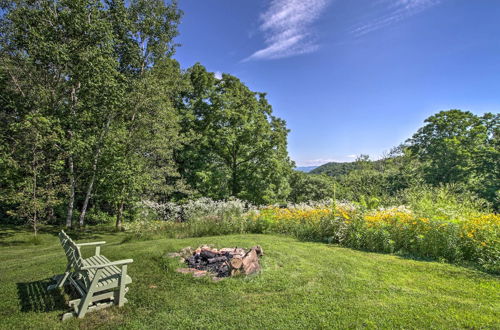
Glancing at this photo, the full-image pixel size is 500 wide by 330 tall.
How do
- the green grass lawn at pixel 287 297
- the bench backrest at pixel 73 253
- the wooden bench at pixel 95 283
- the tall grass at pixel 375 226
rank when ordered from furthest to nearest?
the tall grass at pixel 375 226
the bench backrest at pixel 73 253
the wooden bench at pixel 95 283
the green grass lawn at pixel 287 297

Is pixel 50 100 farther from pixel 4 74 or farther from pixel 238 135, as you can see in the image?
pixel 238 135

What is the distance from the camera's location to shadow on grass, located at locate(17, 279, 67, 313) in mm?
3242

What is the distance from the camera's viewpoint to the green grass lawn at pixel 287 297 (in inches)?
113

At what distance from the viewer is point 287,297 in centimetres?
344

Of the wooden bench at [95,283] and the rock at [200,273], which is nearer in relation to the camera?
the wooden bench at [95,283]

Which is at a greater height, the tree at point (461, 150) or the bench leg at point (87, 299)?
the tree at point (461, 150)

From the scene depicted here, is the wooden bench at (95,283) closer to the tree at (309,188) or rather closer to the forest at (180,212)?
the forest at (180,212)

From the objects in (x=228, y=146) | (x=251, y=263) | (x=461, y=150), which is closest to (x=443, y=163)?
(x=461, y=150)

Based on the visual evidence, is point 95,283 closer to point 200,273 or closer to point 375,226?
point 200,273

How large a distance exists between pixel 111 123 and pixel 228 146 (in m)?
6.96

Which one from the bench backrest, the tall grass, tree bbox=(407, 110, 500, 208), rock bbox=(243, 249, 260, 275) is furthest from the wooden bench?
tree bbox=(407, 110, 500, 208)

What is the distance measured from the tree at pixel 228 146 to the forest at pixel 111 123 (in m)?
0.07

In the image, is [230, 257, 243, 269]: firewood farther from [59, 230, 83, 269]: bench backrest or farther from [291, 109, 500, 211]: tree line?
[291, 109, 500, 211]: tree line

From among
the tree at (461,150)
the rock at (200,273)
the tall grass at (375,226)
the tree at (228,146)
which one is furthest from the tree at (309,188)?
the rock at (200,273)
